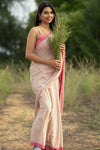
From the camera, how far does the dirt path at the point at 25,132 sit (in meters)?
3.06

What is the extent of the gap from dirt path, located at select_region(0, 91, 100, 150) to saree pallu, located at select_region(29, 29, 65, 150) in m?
0.49

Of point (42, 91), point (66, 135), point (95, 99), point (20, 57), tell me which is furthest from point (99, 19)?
point (42, 91)

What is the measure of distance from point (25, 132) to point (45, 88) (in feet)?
4.34

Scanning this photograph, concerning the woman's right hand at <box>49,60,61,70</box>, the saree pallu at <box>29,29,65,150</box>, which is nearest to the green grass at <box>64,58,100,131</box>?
the saree pallu at <box>29,29,65,150</box>

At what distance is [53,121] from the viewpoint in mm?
2562

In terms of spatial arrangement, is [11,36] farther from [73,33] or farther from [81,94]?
[81,94]

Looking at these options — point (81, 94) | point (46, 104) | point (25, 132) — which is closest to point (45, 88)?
point (46, 104)

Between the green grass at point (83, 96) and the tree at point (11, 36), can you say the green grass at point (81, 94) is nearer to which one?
the green grass at point (83, 96)

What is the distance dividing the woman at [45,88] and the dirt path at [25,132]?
0.51 m

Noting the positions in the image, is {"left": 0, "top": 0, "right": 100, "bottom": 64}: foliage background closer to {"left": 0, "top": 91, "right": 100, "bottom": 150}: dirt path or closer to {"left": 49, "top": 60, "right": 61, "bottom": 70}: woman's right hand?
{"left": 0, "top": 91, "right": 100, "bottom": 150}: dirt path

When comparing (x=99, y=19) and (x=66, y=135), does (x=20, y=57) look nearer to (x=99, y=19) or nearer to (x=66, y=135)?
(x=99, y=19)

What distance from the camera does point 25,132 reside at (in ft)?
11.9

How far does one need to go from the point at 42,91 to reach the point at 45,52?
430mm

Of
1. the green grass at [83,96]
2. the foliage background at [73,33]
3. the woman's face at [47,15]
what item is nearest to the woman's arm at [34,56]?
the woman's face at [47,15]
